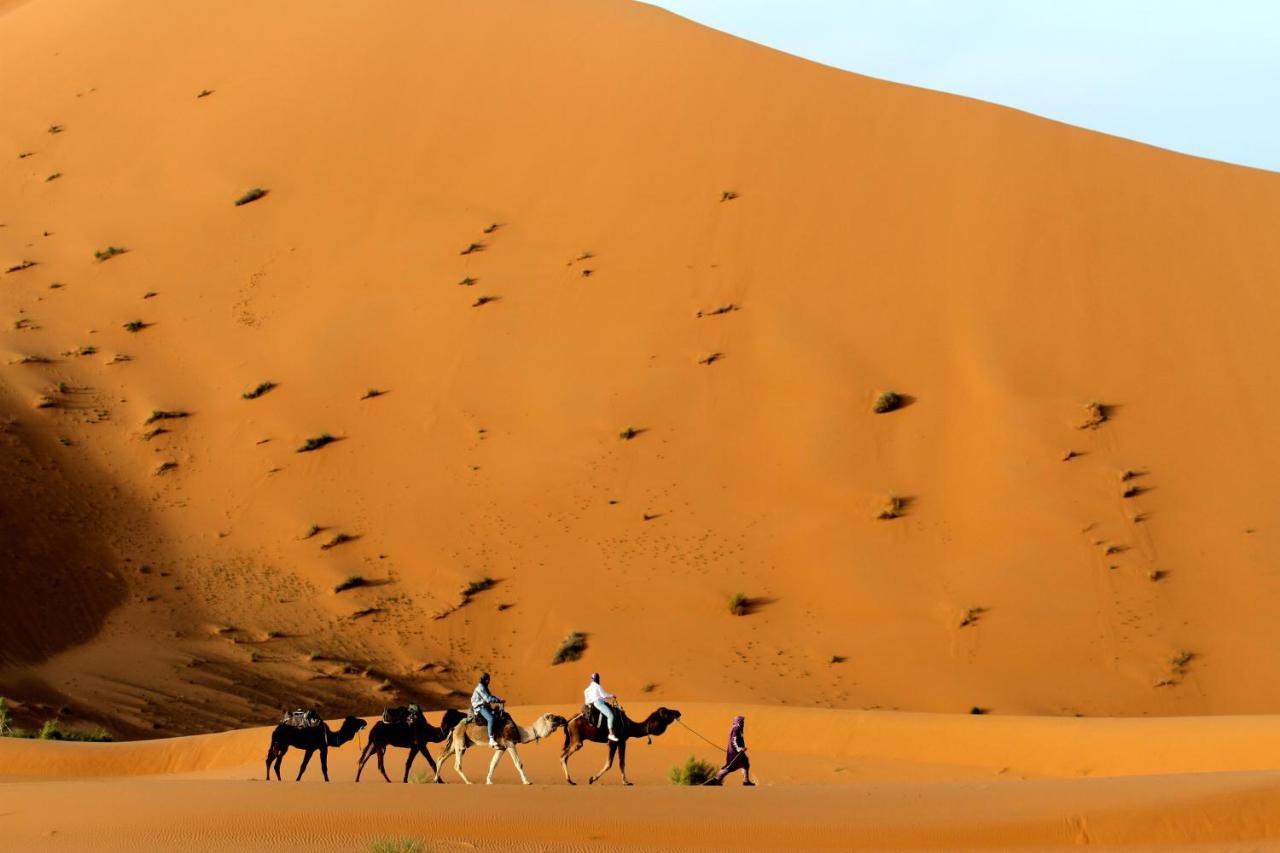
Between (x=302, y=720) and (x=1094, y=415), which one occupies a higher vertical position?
(x=1094, y=415)

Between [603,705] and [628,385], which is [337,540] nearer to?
[628,385]

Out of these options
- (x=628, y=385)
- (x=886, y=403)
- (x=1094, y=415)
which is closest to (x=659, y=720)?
(x=886, y=403)

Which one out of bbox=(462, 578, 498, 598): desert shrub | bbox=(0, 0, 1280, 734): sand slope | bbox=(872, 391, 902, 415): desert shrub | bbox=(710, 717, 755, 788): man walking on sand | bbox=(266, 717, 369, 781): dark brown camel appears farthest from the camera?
bbox=(872, 391, 902, 415): desert shrub

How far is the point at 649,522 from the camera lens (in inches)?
1157

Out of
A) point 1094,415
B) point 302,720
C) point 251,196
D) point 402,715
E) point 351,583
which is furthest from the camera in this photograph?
point 251,196

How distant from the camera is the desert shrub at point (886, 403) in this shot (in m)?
31.3

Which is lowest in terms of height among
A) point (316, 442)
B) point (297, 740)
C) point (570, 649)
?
point (297, 740)

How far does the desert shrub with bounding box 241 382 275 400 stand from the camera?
3331cm

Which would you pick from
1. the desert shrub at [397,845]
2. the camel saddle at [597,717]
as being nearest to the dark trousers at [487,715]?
the camel saddle at [597,717]

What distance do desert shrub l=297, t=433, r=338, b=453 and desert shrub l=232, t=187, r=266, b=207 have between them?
10405 millimetres

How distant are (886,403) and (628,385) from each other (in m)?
5.87

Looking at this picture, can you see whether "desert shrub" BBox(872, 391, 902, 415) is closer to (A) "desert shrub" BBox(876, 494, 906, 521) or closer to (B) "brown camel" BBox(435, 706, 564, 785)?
(A) "desert shrub" BBox(876, 494, 906, 521)

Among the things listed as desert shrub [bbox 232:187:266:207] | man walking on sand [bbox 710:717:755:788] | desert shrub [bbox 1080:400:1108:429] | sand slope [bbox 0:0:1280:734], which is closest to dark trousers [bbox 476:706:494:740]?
man walking on sand [bbox 710:717:755:788]

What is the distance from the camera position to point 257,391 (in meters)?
33.4
